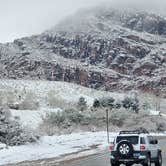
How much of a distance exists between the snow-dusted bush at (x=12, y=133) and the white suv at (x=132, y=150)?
15457mm

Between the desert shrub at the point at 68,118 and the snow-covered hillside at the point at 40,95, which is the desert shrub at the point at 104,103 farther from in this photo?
the desert shrub at the point at 68,118

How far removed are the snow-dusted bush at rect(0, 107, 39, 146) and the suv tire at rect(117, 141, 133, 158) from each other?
1579 cm

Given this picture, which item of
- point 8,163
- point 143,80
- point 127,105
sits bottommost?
point 8,163

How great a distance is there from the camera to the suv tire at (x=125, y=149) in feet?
73.4

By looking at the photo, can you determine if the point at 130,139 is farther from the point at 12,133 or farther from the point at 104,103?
the point at 104,103

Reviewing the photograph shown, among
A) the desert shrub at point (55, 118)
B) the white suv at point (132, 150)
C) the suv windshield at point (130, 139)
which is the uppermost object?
the desert shrub at point (55, 118)

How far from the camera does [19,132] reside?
127 feet

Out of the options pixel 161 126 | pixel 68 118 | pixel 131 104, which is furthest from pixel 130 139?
pixel 131 104

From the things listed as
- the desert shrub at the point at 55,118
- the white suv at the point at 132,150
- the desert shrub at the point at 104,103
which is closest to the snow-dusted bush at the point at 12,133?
the white suv at the point at 132,150

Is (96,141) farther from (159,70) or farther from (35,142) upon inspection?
(159,70)

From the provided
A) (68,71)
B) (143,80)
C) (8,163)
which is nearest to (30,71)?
(68,71)

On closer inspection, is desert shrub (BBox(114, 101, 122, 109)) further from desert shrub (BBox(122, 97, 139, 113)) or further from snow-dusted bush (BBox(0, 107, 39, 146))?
snow-dusted bush (BBox(0, 107, 39, 146))

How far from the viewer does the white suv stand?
73.0ft

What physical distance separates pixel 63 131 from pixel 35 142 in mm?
19945
